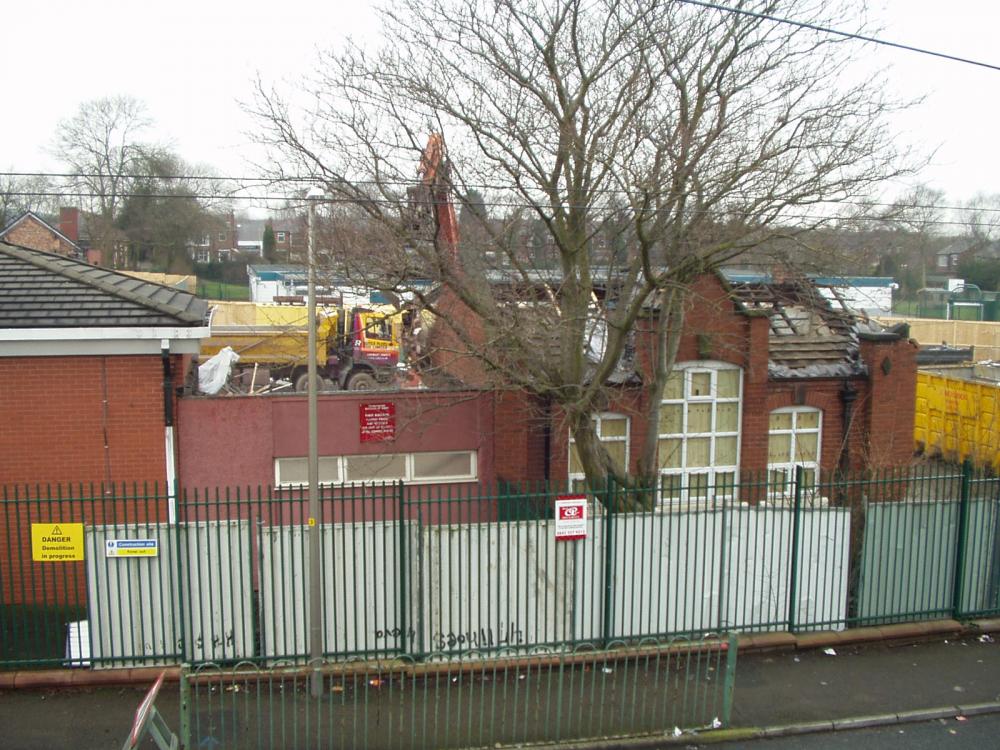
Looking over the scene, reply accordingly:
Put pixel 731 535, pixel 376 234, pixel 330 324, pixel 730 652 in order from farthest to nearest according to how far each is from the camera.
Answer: pixel 330 324
pixel 376 234
pixel 731 535
pixel 730 652

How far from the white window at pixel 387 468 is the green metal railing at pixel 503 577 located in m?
3.79

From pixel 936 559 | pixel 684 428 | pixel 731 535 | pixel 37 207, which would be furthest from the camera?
pixel 37 207

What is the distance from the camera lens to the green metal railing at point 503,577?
8.68 metres

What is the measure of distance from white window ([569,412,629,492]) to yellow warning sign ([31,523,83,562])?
765cm

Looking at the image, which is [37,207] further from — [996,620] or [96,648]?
[996,620]

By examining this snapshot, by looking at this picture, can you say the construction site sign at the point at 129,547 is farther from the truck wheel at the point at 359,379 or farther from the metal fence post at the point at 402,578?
the truck wheel at the point at 359,379

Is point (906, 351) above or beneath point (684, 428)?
above

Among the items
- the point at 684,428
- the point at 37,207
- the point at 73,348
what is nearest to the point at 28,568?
the point at 73,348

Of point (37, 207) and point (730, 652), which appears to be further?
point (37, 207)

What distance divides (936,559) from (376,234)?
776 cm

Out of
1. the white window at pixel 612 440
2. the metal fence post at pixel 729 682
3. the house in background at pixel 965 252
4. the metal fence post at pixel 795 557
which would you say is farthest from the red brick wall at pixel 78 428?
the house in background at pixel 965 252

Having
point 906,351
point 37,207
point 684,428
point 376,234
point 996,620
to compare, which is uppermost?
point 37,207

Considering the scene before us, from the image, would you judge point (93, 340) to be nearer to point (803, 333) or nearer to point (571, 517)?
point (571, 517)

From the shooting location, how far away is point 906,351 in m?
15.1
